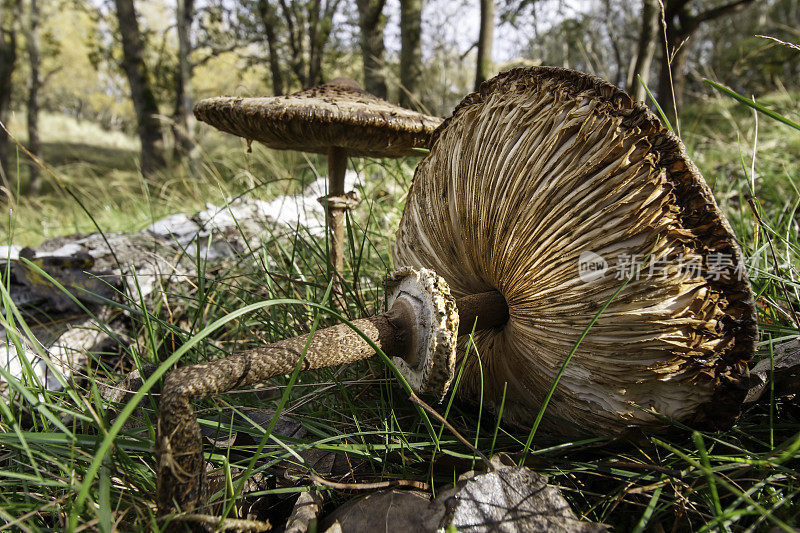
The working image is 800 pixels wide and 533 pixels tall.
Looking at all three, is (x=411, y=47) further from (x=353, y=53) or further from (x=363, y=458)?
(x=353, y=53)

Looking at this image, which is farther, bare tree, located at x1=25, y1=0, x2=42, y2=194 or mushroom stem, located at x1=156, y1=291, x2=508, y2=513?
bare tree, located at x1=25, y1=0, x2=42, y2=194

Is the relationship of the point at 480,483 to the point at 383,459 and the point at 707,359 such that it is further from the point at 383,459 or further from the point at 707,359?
the point at 707,359

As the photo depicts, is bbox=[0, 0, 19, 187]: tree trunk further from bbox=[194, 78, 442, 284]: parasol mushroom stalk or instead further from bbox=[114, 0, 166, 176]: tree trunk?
bbox=[194, 78, 442, 284]: parasol mushroom stalk

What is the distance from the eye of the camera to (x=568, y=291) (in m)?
1.09

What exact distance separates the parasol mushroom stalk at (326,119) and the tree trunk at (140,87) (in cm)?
814

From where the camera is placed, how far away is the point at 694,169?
37.8 inches

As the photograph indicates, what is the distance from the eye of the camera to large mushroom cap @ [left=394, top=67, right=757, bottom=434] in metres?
0.97

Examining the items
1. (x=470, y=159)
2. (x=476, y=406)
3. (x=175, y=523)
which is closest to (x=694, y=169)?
(x=470, y=159)

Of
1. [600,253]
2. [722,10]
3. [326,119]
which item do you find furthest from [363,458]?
[722,10]

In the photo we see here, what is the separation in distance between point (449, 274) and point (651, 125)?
2.44ft

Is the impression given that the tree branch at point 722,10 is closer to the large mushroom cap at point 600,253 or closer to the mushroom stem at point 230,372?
the large mushroom cap at point 600,253

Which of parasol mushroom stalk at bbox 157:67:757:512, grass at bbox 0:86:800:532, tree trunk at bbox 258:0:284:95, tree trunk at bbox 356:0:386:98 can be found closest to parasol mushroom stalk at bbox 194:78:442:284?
parasol mushroom stalk at bbox 157:67:757:512

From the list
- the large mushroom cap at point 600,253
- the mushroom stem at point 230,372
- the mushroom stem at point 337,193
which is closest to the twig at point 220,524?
the mushroom stem at point 230,372

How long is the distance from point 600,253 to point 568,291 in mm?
120
